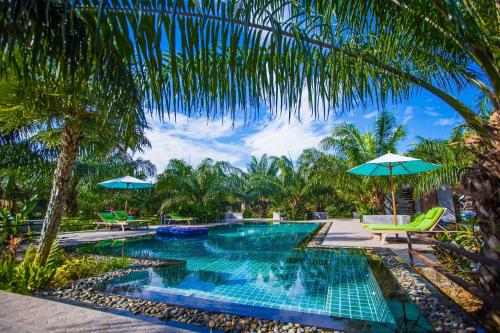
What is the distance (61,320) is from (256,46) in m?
3.65

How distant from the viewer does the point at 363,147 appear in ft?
49.2

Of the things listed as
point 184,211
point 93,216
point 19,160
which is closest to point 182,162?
point 184,211

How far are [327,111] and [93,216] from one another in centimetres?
2255

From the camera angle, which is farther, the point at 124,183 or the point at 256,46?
the point at 124,183

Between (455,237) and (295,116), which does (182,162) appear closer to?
(455,237)

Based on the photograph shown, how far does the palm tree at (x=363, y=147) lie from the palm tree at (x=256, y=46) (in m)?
11.9

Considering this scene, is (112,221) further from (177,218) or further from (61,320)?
(61,320)

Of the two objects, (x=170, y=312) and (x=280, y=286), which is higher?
(x=170, y=312)

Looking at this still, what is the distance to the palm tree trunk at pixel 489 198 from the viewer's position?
2.47m

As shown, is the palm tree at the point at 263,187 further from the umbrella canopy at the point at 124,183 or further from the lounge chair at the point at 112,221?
the lounge chair at the point at 112,221

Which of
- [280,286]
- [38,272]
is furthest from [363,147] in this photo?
[38,272]

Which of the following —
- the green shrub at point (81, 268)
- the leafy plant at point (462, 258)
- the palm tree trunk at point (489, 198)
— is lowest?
the green shrub at point (81, 268)

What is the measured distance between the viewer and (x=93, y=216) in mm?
20875

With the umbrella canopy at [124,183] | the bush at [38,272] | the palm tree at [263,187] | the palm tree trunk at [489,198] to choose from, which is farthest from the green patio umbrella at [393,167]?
the palm tree at [263,187]
